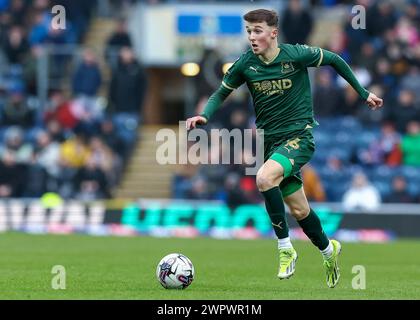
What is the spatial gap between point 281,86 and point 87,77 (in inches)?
664

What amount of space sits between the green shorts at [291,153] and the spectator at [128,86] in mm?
15747

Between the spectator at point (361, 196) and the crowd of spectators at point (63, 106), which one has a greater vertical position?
the crowd of spectators at point (63, 106)

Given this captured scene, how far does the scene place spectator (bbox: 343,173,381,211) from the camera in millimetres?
24172

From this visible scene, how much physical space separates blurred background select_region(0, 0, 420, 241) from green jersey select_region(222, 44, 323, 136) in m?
11.4

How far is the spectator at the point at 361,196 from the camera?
952 inches

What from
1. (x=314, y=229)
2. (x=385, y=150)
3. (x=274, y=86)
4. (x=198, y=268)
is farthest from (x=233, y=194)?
(x=274, y=86)

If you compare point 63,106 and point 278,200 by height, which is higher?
point 63,106

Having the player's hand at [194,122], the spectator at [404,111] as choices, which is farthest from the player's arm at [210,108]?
the spectator at [404,111]

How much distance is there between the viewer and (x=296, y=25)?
28000 mm

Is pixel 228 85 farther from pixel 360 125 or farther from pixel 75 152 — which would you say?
pixel 75 152

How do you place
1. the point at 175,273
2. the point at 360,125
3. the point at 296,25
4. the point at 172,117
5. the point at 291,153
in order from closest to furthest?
1. the point at 175,273
2. the point at 291,153
3. the point at 360,125
4. the point at 296,25
5. the point at 172,117

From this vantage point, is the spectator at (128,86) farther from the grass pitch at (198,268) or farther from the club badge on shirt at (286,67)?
the club badge on shirt at (286,67)

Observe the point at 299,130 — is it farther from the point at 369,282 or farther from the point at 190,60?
the point at 190,60
